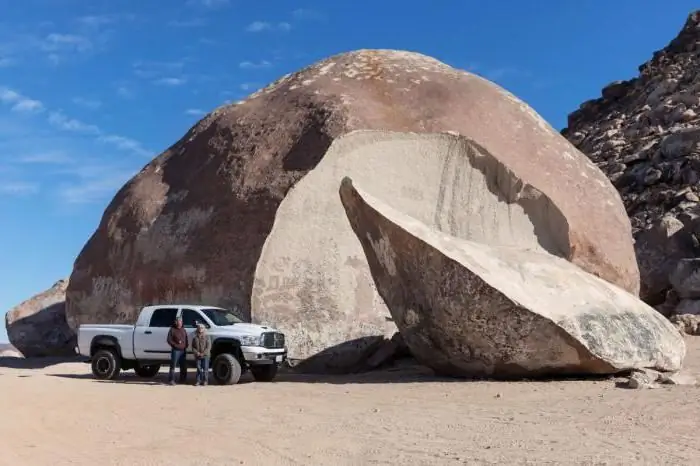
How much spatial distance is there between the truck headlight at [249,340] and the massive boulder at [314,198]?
1171 millimetres

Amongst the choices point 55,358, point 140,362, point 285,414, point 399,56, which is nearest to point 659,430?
point 285,414

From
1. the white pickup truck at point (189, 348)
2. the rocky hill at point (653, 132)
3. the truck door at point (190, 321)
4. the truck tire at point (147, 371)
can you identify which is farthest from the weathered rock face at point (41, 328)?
the rocky hill at point (653, 132)

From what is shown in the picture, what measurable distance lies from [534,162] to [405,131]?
2438 millimetres

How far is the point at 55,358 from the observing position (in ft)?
65.6

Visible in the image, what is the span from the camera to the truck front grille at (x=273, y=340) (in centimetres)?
1209

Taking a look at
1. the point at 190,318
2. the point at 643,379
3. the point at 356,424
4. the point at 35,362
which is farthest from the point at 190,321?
the point at 35,362

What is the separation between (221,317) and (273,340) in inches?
38.6

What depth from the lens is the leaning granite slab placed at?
1013 cm

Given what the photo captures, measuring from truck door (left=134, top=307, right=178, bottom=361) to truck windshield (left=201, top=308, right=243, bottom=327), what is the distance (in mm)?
643

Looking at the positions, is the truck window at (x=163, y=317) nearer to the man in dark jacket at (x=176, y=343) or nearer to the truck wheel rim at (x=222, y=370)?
the man in dark jacket at (x=176, y=343)

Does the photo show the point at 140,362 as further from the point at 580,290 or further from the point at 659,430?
the point at 659,430

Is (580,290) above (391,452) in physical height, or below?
above

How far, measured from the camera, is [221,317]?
12.7 meters

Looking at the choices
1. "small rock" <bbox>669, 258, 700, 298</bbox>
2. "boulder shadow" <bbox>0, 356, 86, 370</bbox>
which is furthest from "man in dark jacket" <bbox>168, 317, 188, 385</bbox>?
"small rock" <bbox>669, 258, 700, 298</bbox>
